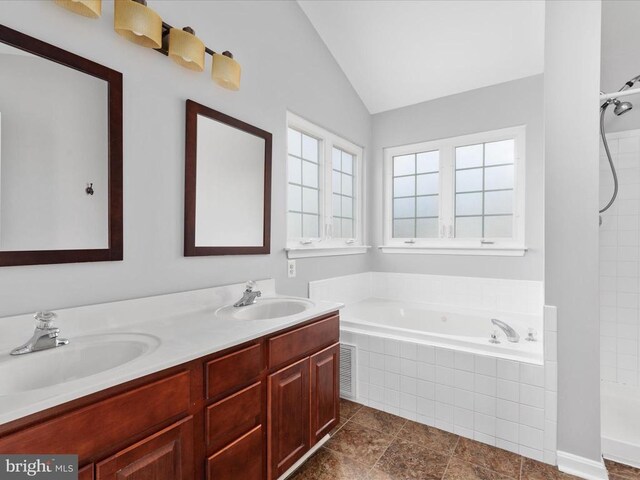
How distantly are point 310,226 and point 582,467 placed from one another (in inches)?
86.5

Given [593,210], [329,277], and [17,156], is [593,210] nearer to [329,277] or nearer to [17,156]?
[329,277]

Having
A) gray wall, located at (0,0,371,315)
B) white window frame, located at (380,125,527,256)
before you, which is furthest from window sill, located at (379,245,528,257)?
gray wall, located at (0,0,371,315)

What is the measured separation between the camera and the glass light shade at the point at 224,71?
1.75 metres

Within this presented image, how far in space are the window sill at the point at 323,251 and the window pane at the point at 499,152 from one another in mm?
1392

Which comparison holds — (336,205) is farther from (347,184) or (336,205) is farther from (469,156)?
(469,156)

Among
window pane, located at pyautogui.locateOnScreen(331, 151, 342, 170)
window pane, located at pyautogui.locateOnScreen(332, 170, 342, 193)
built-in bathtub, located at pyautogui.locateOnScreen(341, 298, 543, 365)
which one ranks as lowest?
built-in bathtub, located at pyautogui.locateOnScreen(341, 298, 543, 365)

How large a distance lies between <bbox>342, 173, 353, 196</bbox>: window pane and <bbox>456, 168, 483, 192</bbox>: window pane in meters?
1.02

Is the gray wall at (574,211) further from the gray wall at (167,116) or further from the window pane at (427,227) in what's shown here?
the gray wall at (167,116)

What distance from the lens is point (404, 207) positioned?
3432 millimetres

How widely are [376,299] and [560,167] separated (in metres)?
2.11

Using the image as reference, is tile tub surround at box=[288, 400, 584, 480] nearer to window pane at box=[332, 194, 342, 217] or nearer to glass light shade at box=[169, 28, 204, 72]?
window pane at box=[332, 194, 342, 217]

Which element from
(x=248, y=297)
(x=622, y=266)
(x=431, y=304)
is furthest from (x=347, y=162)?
(x=622, y=266)

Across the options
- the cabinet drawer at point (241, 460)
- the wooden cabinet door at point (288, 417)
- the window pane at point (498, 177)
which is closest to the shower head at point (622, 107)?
the window pane at point (498, 177)

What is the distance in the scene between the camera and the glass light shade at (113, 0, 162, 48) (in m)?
1.34
